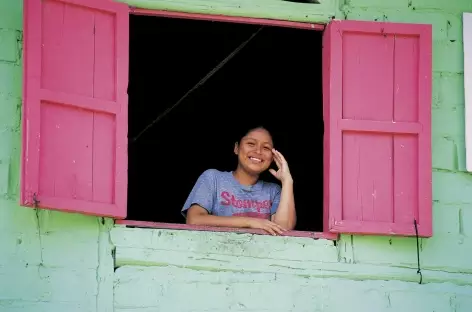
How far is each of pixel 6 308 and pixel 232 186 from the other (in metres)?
1.86

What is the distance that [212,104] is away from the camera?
10078mm

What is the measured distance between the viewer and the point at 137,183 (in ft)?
35.5

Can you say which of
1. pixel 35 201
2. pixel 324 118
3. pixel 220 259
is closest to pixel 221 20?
pixel 324 118

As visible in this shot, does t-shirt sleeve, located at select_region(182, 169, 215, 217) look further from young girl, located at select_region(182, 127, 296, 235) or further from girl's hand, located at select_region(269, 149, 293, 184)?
girl's hand, located at select_region(269, 149, 293, 184)

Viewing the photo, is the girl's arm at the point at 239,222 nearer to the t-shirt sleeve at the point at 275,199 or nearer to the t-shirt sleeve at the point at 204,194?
the t-shirt sleeve at the point at 204,194

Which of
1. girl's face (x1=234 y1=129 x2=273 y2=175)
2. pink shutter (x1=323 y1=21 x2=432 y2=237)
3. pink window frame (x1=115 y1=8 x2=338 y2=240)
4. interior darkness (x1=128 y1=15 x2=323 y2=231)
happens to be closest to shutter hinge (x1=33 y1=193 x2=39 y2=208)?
pink window frame (x1=115 y1=8 x2=338 y2=240)

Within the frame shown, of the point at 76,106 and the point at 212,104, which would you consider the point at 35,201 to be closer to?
the point at 76,106

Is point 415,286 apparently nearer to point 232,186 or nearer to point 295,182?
point 232,186

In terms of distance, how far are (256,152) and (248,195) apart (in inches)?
12.4

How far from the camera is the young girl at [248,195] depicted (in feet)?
24.8

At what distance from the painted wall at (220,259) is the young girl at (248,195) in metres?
0.23

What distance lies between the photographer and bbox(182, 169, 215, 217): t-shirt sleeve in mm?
7878

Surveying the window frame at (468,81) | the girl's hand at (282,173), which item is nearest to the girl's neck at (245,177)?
the girl's hand at (282,173)

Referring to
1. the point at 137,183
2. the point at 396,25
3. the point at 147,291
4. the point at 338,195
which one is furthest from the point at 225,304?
the point at 137,183
